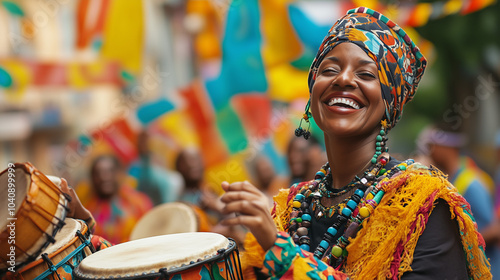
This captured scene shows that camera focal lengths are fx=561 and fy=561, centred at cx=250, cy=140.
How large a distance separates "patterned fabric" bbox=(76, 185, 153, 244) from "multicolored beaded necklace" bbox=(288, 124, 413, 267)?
398 centimetres

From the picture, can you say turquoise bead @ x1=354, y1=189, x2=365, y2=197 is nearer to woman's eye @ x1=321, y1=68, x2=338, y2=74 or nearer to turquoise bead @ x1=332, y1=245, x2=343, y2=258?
turquoise bead @ x1=332, y1=245, x2=343, y2=258

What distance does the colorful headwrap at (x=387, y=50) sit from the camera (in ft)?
6.91

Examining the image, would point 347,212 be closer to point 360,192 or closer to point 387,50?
point 360,192

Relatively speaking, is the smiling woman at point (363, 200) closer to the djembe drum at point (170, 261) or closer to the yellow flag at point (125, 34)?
the djembe drum at point (170, 261)

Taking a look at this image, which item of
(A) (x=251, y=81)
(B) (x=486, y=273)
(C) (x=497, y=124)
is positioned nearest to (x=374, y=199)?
(B) (x=486, y=273)

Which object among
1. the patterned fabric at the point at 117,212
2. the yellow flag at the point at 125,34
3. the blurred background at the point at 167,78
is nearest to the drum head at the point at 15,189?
the patterned fabric at the point at 117,212

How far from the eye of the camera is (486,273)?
204 centimetres

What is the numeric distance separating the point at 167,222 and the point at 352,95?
6.14ft

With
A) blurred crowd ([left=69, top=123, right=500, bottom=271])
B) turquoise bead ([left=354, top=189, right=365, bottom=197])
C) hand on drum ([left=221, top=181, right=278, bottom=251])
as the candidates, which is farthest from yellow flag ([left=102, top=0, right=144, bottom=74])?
hand on drum ([left=221, top=181, right=278, bottom=251])

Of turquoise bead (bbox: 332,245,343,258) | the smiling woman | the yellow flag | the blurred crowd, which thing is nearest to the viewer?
the smiling woman

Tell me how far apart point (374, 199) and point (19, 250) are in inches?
51.6

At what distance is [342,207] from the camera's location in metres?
2.12

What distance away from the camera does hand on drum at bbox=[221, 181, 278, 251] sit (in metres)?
1.64

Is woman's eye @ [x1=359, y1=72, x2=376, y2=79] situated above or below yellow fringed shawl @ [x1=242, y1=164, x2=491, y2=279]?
above
